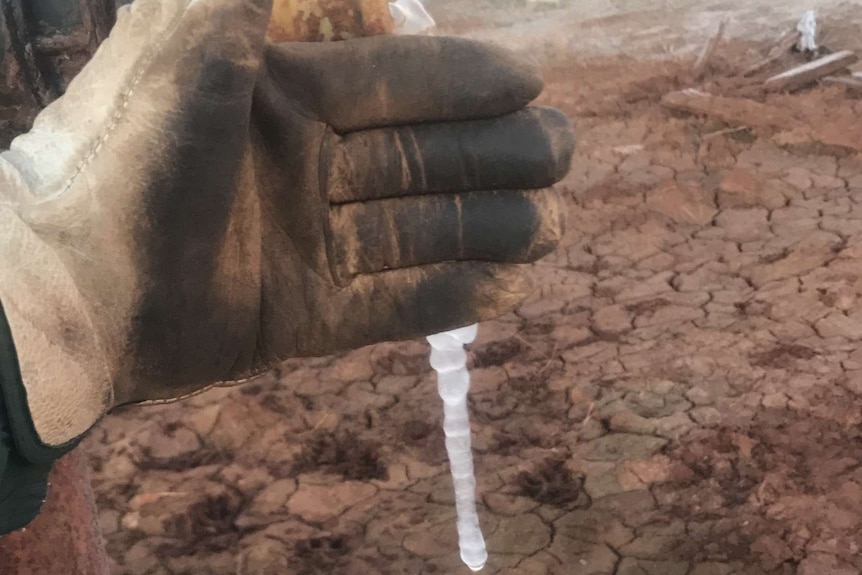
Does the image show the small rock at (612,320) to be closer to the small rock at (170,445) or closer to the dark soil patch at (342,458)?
the dark soil patch at (342,458)

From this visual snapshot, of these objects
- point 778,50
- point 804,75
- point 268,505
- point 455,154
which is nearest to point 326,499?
point 268,505

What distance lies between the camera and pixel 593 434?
198cm

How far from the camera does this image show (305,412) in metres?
2.18

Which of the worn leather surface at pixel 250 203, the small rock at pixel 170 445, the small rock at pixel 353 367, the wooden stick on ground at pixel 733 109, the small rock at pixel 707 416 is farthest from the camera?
the wooden stick on ground at pixel 733 109

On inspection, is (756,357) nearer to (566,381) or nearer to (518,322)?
(566,381)

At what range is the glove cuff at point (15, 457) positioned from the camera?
2.84 feet

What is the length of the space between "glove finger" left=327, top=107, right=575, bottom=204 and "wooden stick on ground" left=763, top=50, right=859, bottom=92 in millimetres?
2915

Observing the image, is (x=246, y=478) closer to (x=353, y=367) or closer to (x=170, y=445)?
(x=170, y=445)

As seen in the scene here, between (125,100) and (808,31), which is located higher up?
(125,100)

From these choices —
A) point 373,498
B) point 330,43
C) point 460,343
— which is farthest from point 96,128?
point 373,498

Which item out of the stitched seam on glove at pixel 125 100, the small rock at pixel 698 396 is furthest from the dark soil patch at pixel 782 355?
the stitched seam on glove at pixel 125 100

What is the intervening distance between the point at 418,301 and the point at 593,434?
0.90 m

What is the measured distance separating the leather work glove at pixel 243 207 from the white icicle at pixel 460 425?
0.44 feet

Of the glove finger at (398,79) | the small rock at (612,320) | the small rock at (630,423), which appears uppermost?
the glove finger at (398,79)
